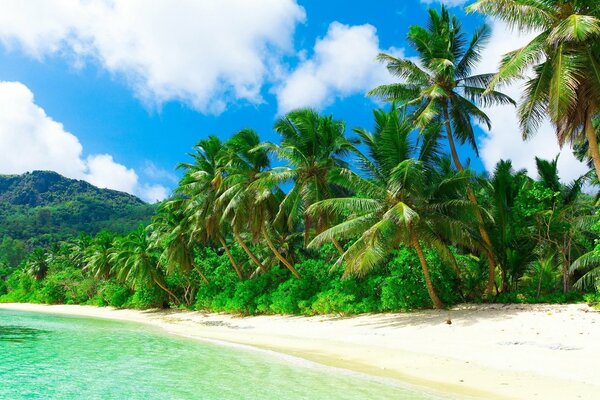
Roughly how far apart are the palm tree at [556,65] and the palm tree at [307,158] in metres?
8.47

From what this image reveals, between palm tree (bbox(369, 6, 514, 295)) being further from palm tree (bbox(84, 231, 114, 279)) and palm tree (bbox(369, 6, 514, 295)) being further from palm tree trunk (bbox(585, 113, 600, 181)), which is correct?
palm tree (bbox(84, 231, 114, 279))

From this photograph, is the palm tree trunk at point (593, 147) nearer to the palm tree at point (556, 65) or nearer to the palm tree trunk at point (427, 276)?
the palm tree at point (556, 65)

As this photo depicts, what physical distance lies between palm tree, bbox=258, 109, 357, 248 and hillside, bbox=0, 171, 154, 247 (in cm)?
7867

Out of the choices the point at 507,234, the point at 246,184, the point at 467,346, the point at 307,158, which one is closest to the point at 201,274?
the point at 246,184

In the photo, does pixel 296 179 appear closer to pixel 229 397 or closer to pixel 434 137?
pixel 434 137

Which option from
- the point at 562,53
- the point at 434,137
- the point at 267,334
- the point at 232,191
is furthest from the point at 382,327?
the point at 232,191

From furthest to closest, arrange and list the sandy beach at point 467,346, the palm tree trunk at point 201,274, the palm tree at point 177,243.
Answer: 1. the palm tree at point 177,243
2. the palm tree trunk at point 201,274
3. the sandy beach at point 467,346

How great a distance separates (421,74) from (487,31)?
3.35m

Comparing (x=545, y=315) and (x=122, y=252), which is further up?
(x=122, y=252)

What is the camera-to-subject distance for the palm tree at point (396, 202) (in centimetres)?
1540

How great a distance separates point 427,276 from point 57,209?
125901 millimetres

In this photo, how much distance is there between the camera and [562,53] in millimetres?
13102

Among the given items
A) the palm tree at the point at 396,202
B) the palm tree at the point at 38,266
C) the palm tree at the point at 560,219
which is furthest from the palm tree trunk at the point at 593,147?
the palm tree at the point at 38,266

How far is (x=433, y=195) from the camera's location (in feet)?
54.3
